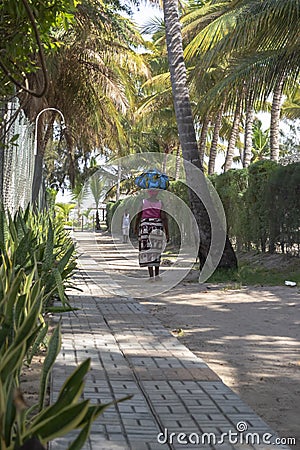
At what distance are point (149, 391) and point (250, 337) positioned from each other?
9.26 feet

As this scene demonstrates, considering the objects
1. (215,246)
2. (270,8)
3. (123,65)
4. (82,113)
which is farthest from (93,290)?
(123,65)

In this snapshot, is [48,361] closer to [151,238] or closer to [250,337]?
[250,337]

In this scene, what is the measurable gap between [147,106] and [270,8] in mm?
17845

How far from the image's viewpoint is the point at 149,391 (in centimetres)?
450

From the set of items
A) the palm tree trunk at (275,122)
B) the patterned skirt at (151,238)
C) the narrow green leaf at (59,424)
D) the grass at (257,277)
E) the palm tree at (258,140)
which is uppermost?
the palm tree at (258,140)

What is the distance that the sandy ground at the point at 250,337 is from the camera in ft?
15.4

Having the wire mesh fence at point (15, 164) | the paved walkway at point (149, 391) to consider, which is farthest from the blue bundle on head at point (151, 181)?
the paved walkway at point (149, 391)

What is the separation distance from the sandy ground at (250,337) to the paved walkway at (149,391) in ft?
0.81

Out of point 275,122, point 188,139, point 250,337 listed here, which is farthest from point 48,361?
point 275,122

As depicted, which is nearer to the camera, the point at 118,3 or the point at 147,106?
the point at 118,3

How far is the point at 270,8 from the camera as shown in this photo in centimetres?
1298

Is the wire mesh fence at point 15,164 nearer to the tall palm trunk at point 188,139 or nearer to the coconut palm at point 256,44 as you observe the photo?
the tall palm trunk at point 188,139

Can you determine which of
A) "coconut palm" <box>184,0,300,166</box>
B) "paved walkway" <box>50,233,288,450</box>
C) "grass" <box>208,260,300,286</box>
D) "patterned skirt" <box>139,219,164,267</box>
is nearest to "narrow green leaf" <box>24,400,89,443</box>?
"paved walkway" <box>50,233,288,450</box>

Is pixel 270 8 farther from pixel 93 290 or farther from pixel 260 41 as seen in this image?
pixel 93 290
